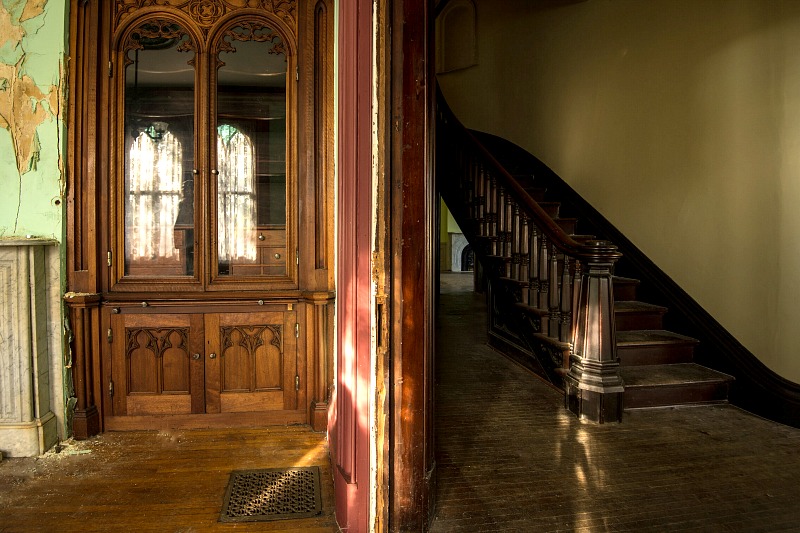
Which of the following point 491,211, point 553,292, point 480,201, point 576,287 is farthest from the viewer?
point 480,201

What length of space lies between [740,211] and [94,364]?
161 inches

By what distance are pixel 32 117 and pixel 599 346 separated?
11.1 feet

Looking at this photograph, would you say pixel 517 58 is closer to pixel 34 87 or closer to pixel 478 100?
pixel 478 100

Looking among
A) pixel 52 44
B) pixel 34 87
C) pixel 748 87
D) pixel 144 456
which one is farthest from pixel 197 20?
pixel 748 87

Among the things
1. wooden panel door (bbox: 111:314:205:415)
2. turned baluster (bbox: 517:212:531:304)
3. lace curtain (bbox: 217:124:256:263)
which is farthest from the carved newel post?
wooden panel door (bbox: 111:314:205:415)

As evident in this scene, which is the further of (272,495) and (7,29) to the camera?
(7,29)

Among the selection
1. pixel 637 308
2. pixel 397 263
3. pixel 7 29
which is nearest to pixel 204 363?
pixel 397 263

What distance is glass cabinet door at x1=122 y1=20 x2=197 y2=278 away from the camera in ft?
9.02

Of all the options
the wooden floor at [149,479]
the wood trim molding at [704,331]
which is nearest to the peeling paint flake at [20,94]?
the wooden floor at [149,479]

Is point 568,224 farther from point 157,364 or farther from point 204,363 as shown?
point 157,364

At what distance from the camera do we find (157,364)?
279 centimetres

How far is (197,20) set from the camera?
2.75 metres

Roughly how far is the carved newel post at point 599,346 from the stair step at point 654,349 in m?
0.62

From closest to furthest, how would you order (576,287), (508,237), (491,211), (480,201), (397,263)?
(397,263), (576,287), (508,237), (491,211), (480,201)
